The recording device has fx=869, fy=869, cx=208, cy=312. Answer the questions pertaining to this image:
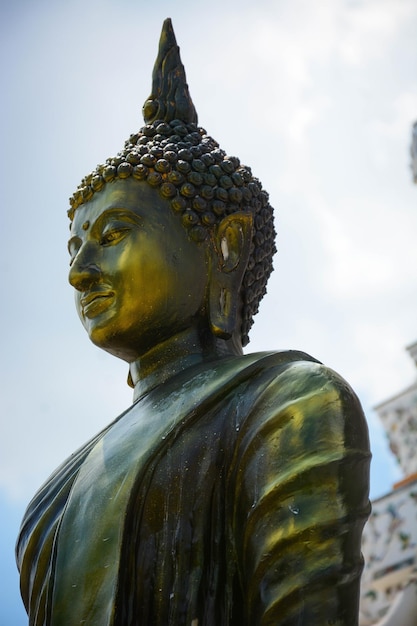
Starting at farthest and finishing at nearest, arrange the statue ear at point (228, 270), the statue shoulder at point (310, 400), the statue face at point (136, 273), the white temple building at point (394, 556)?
the white temple building at point (394, 556) < the statue ear at point (228, 270) < the statue face at point (136, 273) < the statue shoulder at point (310, 400)

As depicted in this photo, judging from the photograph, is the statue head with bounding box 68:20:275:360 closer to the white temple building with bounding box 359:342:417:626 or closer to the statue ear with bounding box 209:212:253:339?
the statue ear with bounding box 209:212:253:339

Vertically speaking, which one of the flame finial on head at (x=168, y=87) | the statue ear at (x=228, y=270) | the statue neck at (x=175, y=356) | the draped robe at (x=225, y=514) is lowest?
the draped robe at (x=225, y=514)

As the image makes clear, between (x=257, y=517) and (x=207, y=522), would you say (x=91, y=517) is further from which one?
(x=257, y=517)

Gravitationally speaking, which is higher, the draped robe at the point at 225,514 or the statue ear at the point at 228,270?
the statue ear at the point at 228,270

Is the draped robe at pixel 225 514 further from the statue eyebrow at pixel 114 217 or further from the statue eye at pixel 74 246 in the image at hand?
the statue eye at pixel 74 246

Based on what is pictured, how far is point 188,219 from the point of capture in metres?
3.18

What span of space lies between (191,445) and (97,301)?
2.39ft

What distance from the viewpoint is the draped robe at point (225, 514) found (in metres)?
2.30

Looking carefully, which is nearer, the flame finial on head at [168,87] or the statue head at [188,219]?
the statue head at [188,219]

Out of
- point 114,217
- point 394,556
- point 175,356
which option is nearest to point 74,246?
point 114,217

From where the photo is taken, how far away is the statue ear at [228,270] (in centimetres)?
315

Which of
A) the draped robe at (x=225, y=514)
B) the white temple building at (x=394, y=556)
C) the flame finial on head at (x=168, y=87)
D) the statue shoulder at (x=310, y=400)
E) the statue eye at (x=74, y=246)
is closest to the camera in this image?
the draped robe at (x=225, y=514)

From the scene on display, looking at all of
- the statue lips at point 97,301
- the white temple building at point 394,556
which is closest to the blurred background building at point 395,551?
the white temple building at point 394,556

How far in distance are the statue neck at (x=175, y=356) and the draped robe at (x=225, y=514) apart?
302mm
